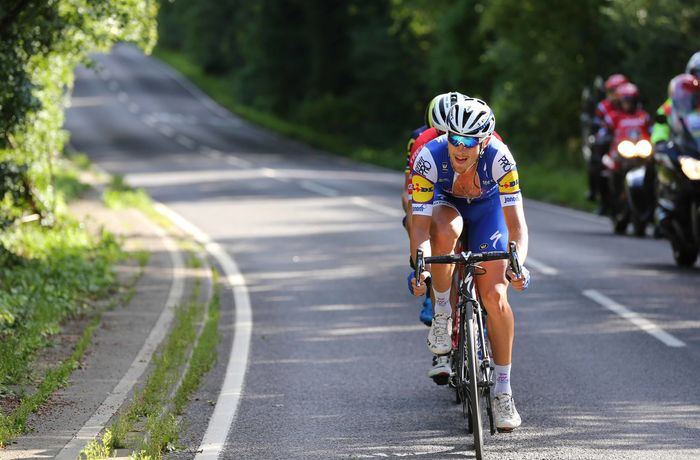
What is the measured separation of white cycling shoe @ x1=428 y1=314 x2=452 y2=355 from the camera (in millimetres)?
7469

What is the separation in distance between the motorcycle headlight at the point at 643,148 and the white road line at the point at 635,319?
604 cm

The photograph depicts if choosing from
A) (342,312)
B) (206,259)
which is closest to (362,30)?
(206,259)

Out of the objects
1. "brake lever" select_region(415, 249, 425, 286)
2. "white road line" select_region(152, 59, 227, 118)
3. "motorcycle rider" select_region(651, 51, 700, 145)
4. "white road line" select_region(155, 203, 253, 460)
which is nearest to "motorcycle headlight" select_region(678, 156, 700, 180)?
"motorcycle rider" select_region(651, 51, 700, 145)

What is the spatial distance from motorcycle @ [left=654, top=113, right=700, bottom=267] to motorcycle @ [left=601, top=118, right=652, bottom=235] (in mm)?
3387

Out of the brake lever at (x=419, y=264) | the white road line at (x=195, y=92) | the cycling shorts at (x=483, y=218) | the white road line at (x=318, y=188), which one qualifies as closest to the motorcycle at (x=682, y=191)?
the cycling shorts at (x=483, y=218)

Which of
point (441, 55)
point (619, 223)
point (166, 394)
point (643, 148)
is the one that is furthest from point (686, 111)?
point (441, 55)

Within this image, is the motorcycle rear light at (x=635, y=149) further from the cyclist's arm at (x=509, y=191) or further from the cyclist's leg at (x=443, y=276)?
the cyclist's arm at (x=509, y=191)

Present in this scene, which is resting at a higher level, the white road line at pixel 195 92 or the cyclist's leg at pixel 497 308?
the white road line at pixel 195 92

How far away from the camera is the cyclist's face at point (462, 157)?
23.5 feet

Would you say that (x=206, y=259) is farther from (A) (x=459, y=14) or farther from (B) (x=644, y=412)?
(A) (x=459, y=14)

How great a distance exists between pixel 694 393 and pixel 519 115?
1209 inches

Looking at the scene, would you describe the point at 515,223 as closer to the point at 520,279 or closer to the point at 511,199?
the point at 511,199

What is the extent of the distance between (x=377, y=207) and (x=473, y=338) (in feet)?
56.5

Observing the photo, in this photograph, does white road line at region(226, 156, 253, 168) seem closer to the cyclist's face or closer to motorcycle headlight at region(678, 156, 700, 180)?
motorcycle headlight at region(678, 156, 700, 180)
